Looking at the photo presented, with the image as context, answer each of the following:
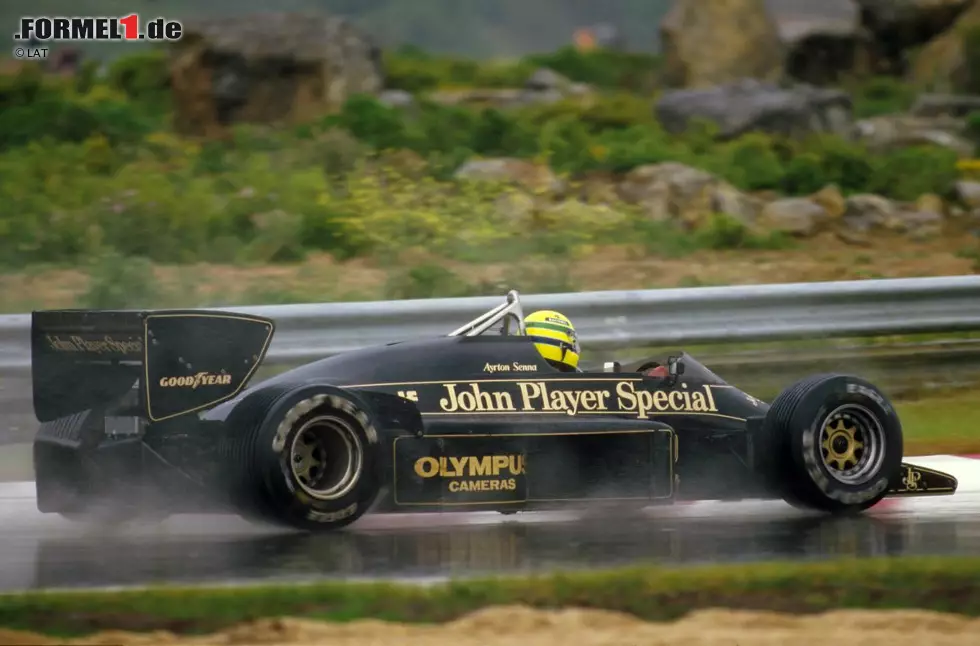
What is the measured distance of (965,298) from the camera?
12836mm

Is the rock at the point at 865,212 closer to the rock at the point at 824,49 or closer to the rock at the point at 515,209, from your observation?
the rock at the point at 515,209

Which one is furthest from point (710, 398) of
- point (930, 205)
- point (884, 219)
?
point (930, 205)

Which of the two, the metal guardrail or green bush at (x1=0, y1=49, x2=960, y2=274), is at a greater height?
green bush at (x1=0, y1=49, x2=960, y2=274)

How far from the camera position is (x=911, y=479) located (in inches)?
370

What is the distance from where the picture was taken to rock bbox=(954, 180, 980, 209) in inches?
804

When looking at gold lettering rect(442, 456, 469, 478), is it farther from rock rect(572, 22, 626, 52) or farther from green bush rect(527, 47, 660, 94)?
rock rect(572, 22, 626, 52)

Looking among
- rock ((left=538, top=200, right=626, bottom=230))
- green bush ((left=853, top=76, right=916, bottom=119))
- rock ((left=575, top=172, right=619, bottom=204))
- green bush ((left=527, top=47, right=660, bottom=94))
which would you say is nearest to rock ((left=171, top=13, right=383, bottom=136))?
rock ((left=575, top=172, right=619, bottom=204))

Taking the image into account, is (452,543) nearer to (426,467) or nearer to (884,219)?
(426,467)

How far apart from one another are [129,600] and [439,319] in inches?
204

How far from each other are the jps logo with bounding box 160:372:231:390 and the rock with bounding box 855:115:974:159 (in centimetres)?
1643

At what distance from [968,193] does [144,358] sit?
1477cm

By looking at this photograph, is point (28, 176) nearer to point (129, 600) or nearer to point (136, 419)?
point (136, 419)

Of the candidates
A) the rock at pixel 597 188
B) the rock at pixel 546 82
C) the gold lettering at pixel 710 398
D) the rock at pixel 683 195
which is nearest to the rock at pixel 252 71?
the rock at pixel 597 188

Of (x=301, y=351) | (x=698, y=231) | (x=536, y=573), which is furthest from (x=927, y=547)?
(x=698, y=231)
